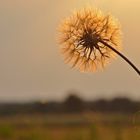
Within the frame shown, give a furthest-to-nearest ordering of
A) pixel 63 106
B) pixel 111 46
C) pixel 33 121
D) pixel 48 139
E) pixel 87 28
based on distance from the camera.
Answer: pixel 63 106 → pixel 33 121 → pixel 48 139 → pixel 87 28 → pixel 111 46

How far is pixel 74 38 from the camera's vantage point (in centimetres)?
535

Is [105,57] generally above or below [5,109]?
below

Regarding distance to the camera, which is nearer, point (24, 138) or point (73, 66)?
point (73, 66)

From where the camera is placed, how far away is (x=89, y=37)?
521 centimetres

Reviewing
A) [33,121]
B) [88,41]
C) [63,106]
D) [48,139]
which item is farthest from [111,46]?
[63,106]

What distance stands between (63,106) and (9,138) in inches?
2100

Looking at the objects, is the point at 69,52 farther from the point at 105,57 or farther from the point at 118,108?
the point at 118,108

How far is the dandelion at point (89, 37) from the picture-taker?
17.1 ft

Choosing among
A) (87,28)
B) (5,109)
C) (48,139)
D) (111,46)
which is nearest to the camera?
(111,46)

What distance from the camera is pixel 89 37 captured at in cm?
521

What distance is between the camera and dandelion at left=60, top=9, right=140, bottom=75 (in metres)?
5.21

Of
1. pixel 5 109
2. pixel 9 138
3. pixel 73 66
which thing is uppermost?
pixel 5 109

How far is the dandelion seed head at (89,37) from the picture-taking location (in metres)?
5.22

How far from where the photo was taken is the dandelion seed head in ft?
17.1
